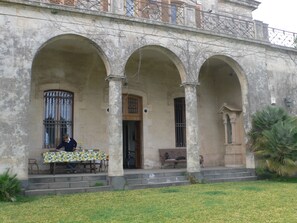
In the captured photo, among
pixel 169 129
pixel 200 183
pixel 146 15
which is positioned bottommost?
pixel 200 183

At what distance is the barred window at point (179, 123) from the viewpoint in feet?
48.0

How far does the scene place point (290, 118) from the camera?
40.0ft

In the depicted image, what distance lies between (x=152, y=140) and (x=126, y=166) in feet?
5.76

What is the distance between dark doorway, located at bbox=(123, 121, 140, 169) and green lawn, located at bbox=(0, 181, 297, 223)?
4.86 m

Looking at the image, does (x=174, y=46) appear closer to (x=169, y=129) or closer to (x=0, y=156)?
(x=169, y=129)

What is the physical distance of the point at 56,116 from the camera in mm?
12344

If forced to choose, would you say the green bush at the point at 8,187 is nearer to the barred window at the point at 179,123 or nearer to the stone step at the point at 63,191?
the stone step at the point at 63,191

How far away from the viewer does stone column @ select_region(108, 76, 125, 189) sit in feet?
32.5

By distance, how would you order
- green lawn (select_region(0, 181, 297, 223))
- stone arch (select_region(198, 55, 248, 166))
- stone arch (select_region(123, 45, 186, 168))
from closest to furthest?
green lawn (select_region(0, 181, 297, 223)) → stone arch (select_region(123, 45, 186, 168)) → stone arch (select_region(198, 55, 248, 166))

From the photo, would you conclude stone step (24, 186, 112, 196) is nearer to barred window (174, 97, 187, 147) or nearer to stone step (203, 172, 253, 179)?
stone step (203, 172, 253, 179)

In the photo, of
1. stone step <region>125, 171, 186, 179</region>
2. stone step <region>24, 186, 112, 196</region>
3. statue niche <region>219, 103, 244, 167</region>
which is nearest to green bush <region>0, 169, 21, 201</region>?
stone step <region>24, 186, 112, 196</region>

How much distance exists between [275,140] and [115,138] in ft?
18.7

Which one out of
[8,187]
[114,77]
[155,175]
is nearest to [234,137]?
[155,175]

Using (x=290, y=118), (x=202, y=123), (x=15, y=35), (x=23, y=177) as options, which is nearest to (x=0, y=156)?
(x=23, y=177)
